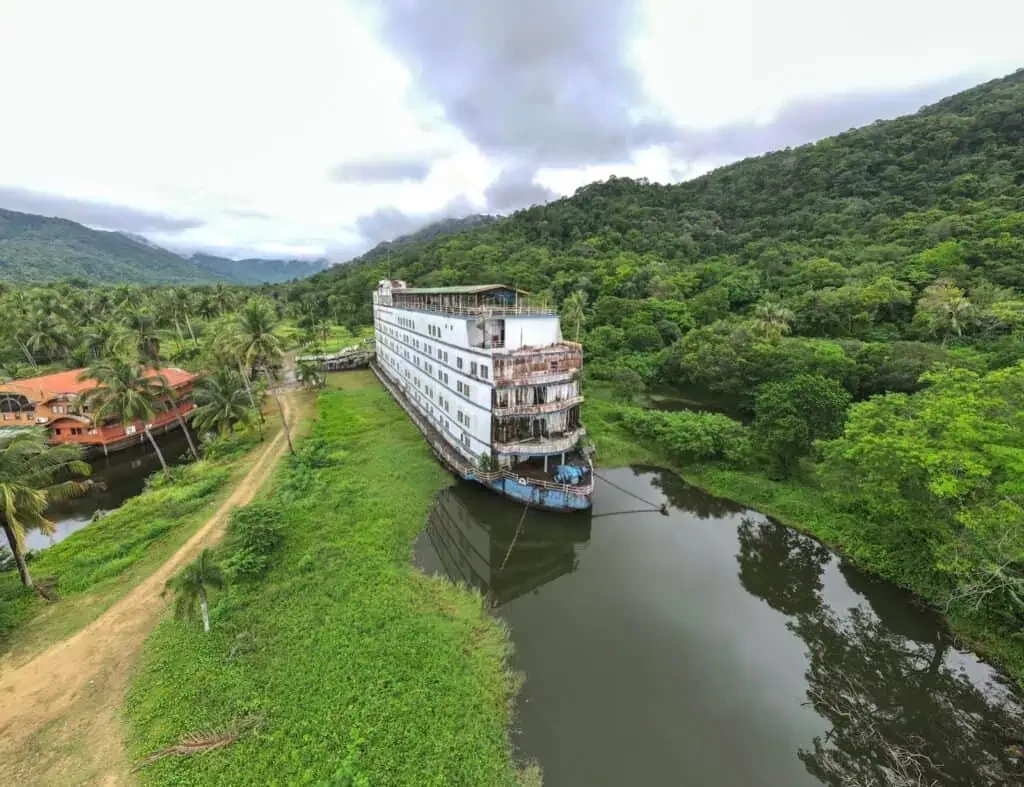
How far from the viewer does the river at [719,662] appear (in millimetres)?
13305

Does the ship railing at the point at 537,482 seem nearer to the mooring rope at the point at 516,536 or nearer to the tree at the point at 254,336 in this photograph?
the mooring rope at the point at 516,536

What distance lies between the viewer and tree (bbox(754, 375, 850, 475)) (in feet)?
90.2

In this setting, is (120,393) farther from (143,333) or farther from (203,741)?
(203,741)

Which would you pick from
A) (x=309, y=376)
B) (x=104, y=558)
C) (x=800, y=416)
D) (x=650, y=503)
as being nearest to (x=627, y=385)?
(x=800, y=416)

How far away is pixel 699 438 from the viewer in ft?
104

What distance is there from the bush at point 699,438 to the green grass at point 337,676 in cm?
1956

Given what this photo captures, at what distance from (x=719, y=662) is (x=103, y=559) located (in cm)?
2858

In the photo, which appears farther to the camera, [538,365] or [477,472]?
[477,472]

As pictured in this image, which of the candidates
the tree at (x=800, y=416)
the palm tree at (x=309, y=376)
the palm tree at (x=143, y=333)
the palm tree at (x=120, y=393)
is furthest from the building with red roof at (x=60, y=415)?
the tree at (x=800, y=416)

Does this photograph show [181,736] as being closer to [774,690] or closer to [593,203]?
[774,690]

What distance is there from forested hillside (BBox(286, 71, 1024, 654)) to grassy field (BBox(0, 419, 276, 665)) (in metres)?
29.0

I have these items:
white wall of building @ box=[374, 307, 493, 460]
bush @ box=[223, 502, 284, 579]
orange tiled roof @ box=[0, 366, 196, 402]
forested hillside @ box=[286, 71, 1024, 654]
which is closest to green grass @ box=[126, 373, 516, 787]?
bush @ box=[223, 502, 284, 579]

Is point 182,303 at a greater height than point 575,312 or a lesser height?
lesser

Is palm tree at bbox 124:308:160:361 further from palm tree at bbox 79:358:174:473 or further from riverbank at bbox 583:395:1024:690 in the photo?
riverbank at bbox 583:395:1024:690
